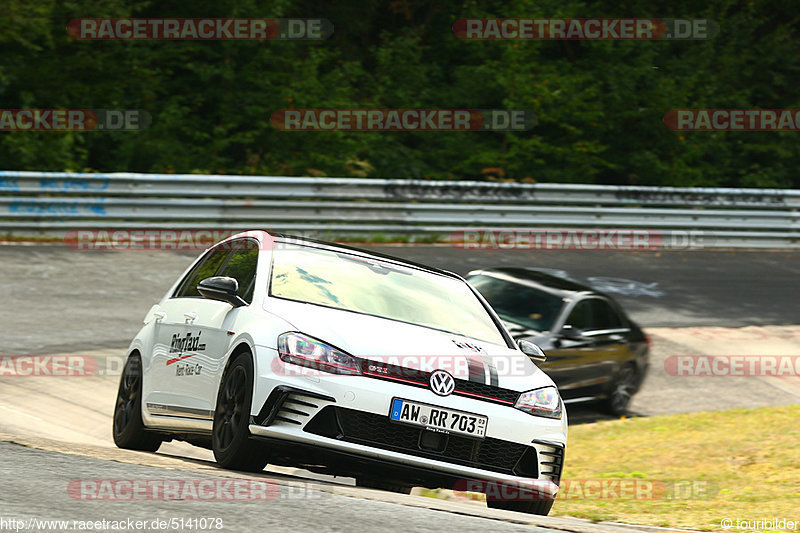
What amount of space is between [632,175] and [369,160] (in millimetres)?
6309

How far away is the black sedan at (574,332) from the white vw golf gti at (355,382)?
4.39m

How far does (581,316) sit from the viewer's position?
12414 millimetres

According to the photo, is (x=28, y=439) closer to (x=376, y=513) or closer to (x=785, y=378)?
(x=376, y=513)

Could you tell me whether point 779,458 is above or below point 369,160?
below

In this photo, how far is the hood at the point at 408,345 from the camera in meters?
6.28

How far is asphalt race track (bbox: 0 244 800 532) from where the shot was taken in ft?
16.7

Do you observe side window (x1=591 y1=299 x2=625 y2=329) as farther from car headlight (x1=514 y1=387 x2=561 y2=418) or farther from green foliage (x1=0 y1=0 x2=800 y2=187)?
green foliage (x1=0 y1=0 x2=800 y2=187)

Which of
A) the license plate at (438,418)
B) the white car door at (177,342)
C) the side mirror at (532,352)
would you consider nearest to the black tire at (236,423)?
the white car door at (177,342)

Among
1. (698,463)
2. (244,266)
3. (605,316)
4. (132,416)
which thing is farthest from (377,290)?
(605,316)

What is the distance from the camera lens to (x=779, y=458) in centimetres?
938

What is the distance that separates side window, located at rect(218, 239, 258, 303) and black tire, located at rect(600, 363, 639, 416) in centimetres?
617

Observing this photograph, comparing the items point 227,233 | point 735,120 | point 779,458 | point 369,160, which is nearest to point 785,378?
point 779,458

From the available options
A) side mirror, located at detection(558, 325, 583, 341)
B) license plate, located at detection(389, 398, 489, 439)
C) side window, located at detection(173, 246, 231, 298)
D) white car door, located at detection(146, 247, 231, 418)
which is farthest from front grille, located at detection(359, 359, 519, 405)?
side mirror, located at detection(558, 325, 583, 341)

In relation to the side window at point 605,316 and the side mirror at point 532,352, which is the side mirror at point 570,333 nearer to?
the side window at point 605,316
